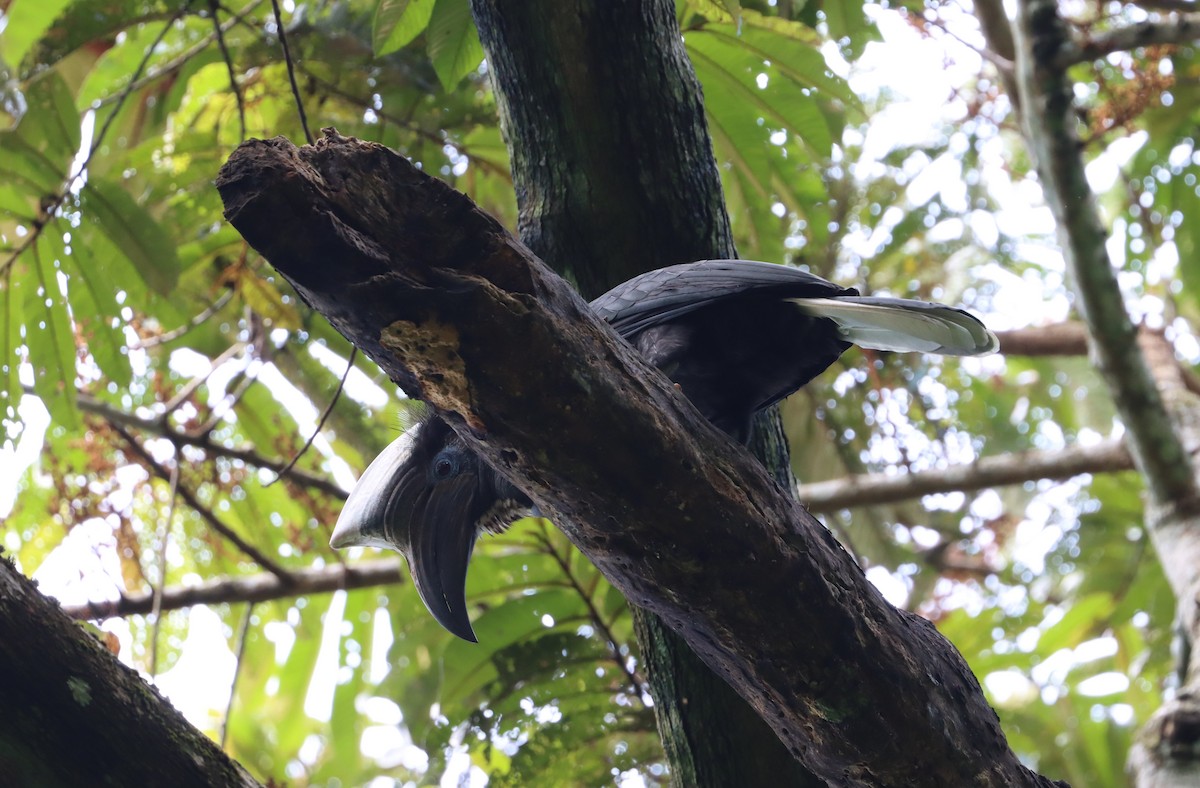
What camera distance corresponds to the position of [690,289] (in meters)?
2.21

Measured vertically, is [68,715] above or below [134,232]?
below

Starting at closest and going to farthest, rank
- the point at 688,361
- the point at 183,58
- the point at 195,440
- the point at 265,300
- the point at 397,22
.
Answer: the point at 688,361 → the point at 397,22 → the point at 183,58 → the point at 265,300 → the point at 195,440

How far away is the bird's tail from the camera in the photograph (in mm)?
2162

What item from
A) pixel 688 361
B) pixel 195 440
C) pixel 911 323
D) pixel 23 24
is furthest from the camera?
pixel 195 440

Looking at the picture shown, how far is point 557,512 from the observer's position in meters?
1.70

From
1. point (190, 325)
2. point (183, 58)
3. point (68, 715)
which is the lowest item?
point (68, 715)

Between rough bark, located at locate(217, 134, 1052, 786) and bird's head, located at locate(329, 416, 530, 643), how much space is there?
65 centimetres

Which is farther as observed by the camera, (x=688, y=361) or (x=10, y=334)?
(x=10, y=334)

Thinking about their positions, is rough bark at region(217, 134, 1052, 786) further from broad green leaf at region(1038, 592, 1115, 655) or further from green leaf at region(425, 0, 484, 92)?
broad green leaf at region(1038, 592, 1115, 655)

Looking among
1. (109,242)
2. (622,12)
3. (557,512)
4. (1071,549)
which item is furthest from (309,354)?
(1071,549)

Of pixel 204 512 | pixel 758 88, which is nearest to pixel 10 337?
pixel 204 512

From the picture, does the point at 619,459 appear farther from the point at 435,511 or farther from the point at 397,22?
the point at 397,22

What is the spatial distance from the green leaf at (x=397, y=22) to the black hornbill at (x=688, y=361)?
3.31ft

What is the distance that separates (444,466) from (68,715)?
92 centimetres
